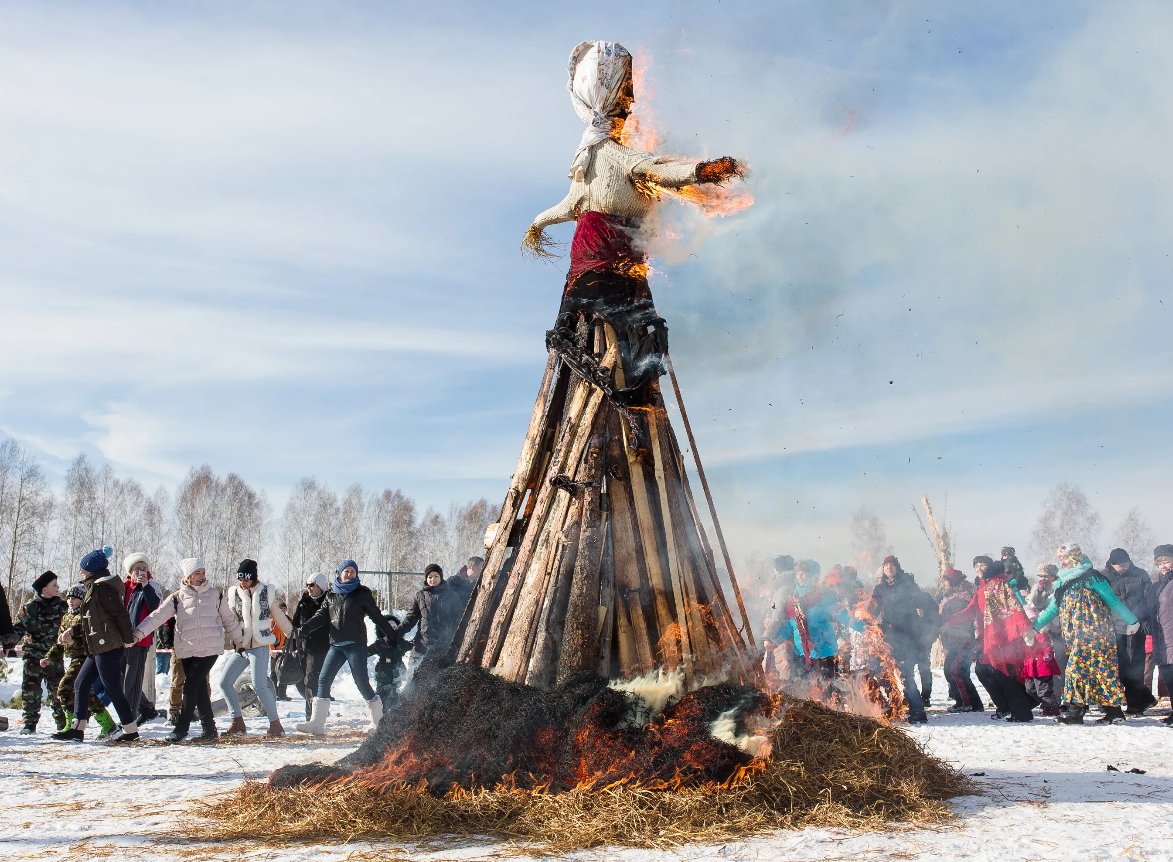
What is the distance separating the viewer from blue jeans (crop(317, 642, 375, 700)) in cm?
884

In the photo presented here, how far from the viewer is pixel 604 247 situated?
5.97m

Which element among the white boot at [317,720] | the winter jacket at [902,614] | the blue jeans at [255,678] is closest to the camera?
the white boot at [317,720]

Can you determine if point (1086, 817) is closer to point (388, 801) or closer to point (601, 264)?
point (388, 801)

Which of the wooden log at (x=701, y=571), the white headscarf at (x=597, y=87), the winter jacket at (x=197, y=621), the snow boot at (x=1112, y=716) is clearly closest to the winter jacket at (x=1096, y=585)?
the snow boot at (x=1112, y=716)

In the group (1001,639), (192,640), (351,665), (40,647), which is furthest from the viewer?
(1001,639)

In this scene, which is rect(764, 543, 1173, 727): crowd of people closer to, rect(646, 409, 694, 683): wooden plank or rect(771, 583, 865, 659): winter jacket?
rect(771, 583, 865, 659): winter jacket

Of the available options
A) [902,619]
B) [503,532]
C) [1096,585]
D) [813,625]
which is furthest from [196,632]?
[1096,585]

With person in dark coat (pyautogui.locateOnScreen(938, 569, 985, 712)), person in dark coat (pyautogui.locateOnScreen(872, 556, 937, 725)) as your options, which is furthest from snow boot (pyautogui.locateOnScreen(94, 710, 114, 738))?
person in dark coat (pyautogui.locateOnScreen(938, 569, 985, 712))

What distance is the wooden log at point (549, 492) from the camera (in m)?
5.55

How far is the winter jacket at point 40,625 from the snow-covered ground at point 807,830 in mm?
1056

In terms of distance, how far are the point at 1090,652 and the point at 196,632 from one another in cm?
909

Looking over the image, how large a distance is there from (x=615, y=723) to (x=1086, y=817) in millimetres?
2566

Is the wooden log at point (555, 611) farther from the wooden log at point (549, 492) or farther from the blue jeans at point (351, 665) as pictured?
the blue jeans at point (351, 665)

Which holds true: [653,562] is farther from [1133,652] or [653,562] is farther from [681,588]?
[1133,652]
